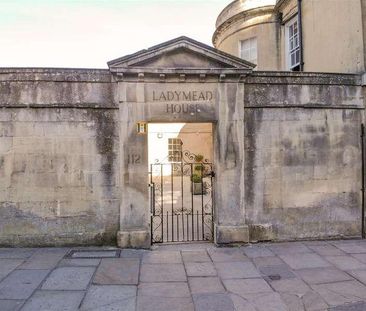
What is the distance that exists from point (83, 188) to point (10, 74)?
8.79ft

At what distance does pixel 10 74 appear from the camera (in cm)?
707

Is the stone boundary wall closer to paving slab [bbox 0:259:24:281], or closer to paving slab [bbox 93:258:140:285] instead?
paving slab [bbox 0:259:24:281]

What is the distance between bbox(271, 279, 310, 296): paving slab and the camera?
16.5 feet

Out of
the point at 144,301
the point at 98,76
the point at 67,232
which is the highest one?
the point at 98,76

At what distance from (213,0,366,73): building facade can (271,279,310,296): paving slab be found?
522cm

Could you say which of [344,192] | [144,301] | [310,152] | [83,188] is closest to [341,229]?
[344,192]

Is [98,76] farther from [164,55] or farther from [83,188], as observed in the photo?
[83,188]

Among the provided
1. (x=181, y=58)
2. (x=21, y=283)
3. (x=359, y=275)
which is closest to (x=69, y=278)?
(x=21, y=283)

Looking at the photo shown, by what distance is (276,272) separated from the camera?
19.0 ft

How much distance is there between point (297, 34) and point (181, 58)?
6635mm

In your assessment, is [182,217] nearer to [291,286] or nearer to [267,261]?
[267,261]

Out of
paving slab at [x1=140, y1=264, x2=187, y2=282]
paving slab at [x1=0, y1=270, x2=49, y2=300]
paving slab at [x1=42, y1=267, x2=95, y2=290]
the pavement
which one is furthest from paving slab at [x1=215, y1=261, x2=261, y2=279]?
paving slab at [x1=0, y1=270, x2=49, y2=300]

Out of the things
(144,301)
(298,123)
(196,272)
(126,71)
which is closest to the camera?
(144,301)

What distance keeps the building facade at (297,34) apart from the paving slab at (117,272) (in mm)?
6511
